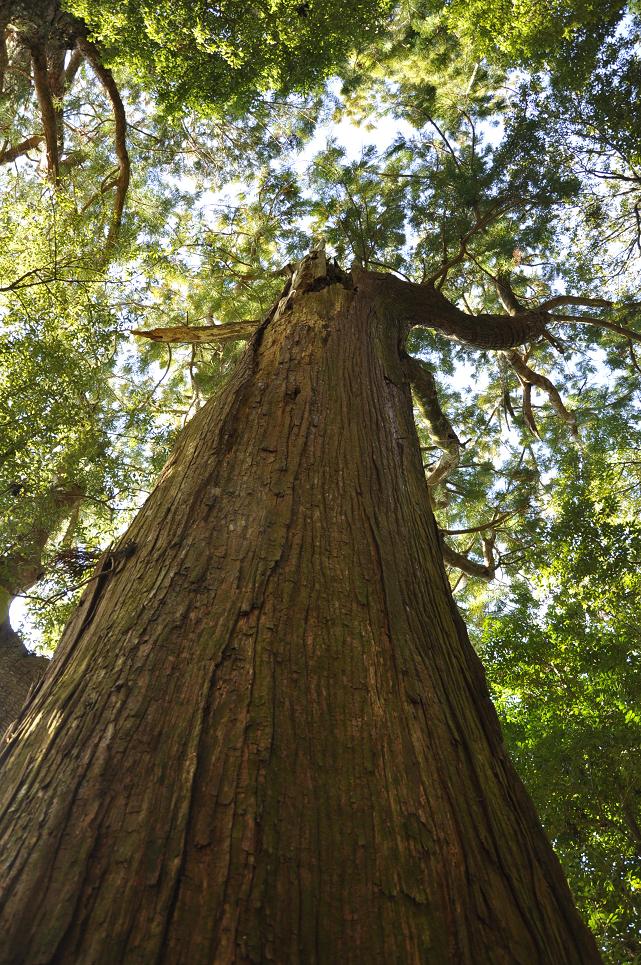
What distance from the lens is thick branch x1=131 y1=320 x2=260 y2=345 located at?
5254 mm

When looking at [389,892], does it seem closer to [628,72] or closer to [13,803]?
[13,803]

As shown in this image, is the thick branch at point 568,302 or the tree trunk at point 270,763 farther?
the thick branch at point 568,302

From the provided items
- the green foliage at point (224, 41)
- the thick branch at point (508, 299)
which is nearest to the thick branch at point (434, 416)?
the thick branch at point (508, 299)

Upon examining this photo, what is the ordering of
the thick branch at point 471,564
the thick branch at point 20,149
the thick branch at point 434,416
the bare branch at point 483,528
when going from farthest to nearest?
the thick branch at point 20,149
the thick branch at point 471,564
the bare branch at point 483,528
the thick branch at point 434,416

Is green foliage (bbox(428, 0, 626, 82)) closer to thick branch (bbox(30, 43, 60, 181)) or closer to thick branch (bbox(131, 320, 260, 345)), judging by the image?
thick branch (bbox(131, 320, 260, 345))

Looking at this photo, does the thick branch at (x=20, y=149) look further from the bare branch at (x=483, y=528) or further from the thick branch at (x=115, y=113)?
the bare branch at (x=483, y=528)

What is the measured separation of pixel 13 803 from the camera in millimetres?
1015

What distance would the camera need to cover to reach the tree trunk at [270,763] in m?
0.82

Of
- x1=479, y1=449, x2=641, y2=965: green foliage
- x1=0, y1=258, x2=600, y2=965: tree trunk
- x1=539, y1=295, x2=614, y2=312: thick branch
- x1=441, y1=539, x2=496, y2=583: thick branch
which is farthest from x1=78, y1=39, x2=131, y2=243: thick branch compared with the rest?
x1=0, y1=258, x2=600, y2=965: tree trunk

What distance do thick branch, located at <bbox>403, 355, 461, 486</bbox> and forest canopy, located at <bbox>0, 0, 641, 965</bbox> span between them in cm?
3

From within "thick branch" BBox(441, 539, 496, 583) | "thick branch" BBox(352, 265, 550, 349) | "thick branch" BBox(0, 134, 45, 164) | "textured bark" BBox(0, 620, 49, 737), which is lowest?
"textured bark" BBox(0, 620, 49, 737)

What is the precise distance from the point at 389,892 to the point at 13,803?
655 mm

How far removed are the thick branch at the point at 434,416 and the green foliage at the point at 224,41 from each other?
9.74 ft

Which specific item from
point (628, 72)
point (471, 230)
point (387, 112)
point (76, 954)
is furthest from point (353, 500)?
point (387, 112)
